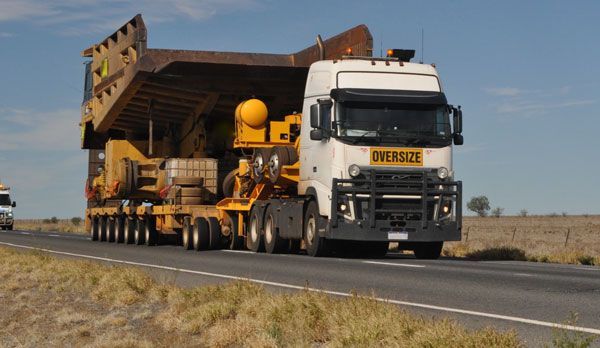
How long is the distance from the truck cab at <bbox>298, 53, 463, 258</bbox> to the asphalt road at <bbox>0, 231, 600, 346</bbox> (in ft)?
2.99

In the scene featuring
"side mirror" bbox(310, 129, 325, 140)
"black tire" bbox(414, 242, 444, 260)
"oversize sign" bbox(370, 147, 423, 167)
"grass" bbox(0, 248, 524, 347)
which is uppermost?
"side mirror" bbox(310, 129, 325, 140)

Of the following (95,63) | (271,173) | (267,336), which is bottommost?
(267,336)

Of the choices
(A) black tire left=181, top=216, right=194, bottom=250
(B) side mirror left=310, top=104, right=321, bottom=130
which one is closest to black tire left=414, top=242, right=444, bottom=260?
(B) side mirror left=310, top=104, right=321, bottom=130

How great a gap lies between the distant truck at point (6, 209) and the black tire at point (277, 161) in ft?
137

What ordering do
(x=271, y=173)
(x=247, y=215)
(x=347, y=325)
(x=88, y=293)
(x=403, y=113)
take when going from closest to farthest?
(x=347, y=325) < (x=88, y=293) < (x=403, y=113) < (x=271, y=173) < (x=247, y=215)

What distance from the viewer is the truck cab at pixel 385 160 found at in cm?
2025

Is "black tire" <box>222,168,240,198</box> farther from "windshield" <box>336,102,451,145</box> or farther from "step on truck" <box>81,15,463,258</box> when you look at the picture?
"windshield" <box>336,102,451,145</box>

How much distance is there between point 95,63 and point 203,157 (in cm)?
629

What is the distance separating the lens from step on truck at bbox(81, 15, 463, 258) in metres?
20.4

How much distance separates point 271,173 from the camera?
77.2 feet

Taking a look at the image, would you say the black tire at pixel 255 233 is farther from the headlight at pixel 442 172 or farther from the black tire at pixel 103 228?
the black tire at pixel 103 228

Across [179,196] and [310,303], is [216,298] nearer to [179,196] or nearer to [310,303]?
[310,303]

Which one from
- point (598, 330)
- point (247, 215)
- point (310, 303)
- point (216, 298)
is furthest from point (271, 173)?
point (598, 330)

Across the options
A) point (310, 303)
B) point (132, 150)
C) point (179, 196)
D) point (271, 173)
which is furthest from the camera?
point (132, 150)
